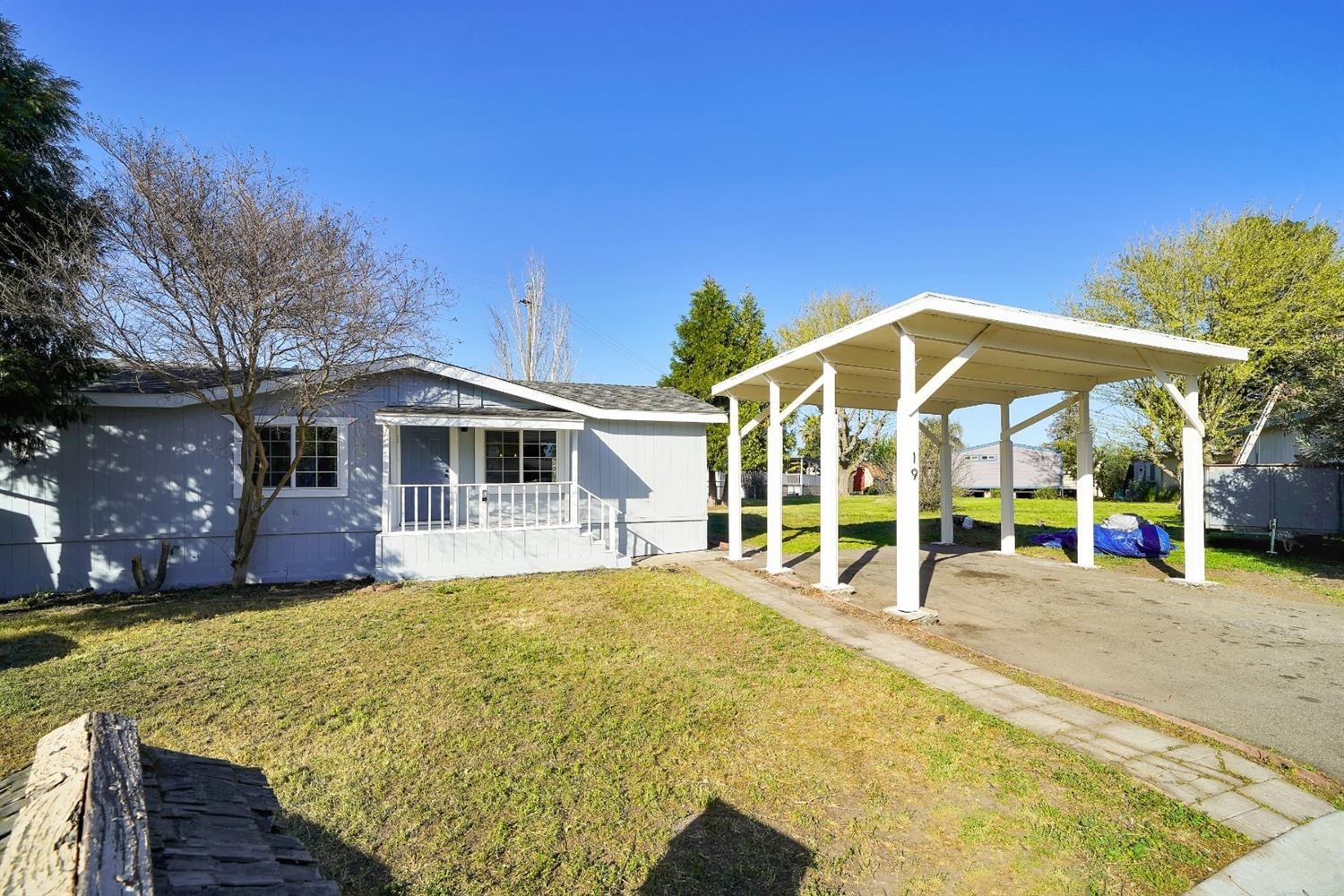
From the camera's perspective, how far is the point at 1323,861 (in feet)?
8.57

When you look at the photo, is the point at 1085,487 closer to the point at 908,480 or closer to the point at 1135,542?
the point at 1135,542

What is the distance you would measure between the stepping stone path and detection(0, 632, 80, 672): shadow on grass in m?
7.59

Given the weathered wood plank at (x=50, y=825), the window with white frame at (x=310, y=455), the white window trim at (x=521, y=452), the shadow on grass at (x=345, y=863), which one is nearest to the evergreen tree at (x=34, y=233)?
the window with white frame at (x=310, y=455)

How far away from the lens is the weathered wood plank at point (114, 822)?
32.3 inches

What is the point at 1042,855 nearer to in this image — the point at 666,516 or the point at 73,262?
the point at 666,516

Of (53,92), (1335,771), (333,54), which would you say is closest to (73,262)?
(53,92)

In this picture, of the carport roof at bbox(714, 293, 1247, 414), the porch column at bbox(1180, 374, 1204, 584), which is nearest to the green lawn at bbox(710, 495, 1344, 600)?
the porch column at bbox(1180, 374, 1204, 584)

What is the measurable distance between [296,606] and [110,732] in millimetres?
7387

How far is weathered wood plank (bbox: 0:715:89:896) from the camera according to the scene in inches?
32.4

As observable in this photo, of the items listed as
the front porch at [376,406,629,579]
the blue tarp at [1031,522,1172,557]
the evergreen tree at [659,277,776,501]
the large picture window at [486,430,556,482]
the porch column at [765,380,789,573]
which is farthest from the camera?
the evergreen tree at [659,277,776,501]

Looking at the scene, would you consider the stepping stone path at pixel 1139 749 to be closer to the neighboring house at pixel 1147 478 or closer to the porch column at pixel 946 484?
the porch column at pixel 946 484

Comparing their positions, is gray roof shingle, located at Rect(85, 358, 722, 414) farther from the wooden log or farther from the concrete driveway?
the wooden log

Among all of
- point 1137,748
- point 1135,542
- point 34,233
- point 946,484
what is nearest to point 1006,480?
point 946,484

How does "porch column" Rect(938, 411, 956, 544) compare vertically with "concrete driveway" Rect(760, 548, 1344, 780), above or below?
above
